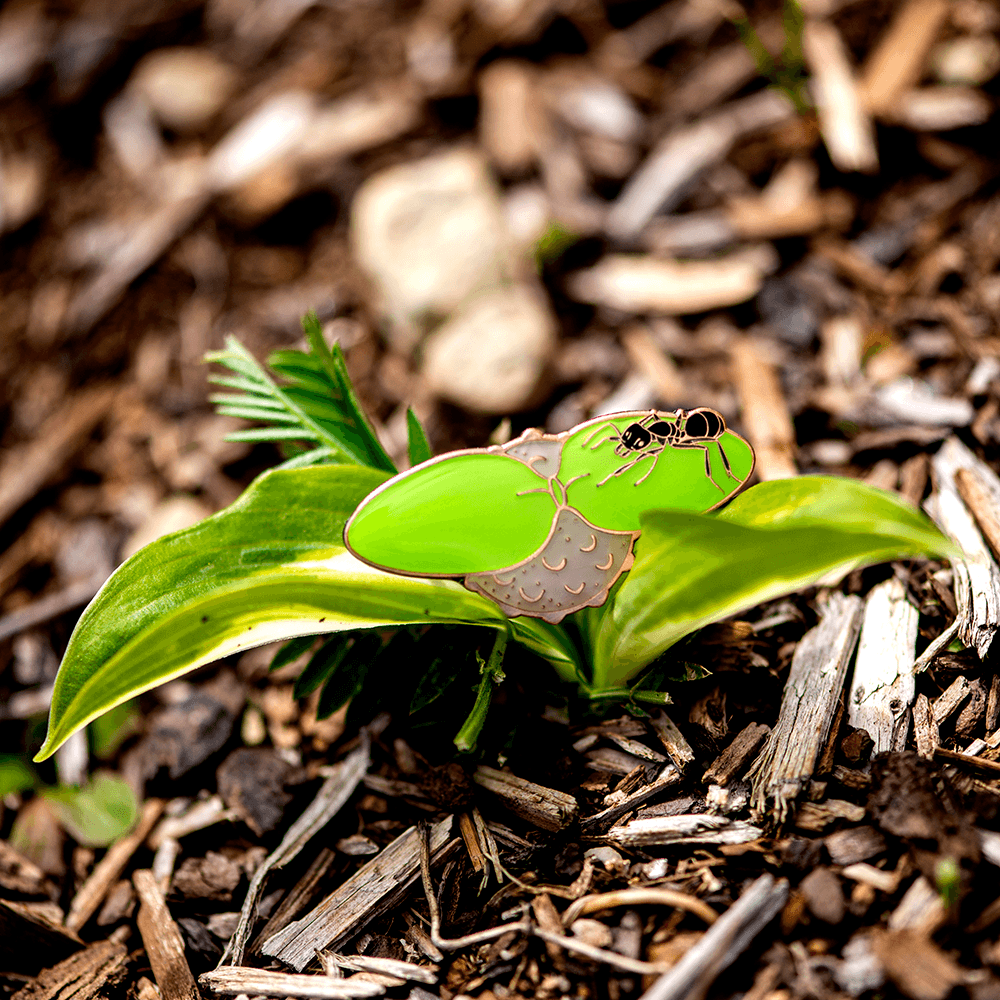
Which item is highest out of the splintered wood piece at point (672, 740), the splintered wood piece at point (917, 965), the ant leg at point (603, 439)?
the ant leg at point (603, 439)

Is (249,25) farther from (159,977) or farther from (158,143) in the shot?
(159,977)

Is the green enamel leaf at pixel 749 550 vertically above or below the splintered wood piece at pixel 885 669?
above

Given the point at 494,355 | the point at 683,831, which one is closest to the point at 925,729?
the point at 683,831

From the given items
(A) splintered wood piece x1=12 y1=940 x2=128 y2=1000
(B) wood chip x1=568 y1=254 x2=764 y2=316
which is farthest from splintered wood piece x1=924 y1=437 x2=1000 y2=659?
(A) splintered wood piece x1=12 y1=940 x2=128 y2=1000

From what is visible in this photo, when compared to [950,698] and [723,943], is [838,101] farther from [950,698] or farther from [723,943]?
[723,943]

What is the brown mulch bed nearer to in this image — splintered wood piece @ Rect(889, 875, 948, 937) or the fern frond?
splintered wood piece @ Rect(889, 875, 948, 937)

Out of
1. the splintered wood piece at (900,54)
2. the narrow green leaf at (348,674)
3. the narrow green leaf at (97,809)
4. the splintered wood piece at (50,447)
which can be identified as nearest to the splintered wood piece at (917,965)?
the narrow green leaf at (348,674)

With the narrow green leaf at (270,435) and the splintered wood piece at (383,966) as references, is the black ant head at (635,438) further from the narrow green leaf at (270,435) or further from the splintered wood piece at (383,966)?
the splintered wood piece at (383,966)
